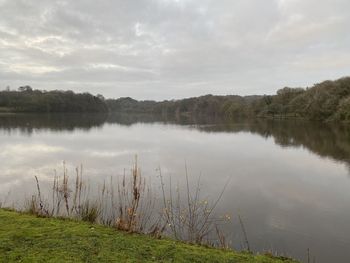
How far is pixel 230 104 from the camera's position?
96.0 m

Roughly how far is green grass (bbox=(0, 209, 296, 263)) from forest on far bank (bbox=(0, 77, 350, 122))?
45.3m

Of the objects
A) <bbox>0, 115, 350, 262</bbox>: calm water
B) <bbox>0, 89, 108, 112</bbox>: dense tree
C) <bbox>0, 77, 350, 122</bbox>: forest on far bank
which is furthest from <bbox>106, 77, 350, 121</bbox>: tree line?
<bbox>0, 89, 108, 112</bbox>: dense tree

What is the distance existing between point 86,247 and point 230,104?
93531 mm

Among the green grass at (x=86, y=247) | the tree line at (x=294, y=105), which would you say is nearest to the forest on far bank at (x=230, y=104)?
the tree line at (x=294, y=105)

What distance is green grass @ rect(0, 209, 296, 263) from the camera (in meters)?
4.11

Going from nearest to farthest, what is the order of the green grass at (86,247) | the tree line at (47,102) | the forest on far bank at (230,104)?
the green grass at (86,247) < the forest on far bank at (230,104) < the tree line at (47,102)

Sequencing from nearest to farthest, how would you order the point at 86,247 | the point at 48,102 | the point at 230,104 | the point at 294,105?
the point at 86,247 → the point at 294,105 → the point at 230,104 → the point at 48,102

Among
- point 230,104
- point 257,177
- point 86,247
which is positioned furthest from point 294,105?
point 86,247

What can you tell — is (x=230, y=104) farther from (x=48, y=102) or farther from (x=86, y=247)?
(x=86, y=247)

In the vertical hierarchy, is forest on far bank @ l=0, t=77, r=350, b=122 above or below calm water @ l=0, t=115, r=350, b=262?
above

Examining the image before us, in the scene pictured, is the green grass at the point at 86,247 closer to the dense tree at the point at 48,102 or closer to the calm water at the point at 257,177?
the calm water at the point at 257,177

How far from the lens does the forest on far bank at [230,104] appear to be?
51319 mm

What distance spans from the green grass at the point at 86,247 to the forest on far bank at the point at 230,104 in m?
45.3

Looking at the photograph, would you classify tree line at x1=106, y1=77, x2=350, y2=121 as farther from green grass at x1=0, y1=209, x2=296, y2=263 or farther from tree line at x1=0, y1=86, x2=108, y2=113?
green grass at x1=0, y1=209, x2=296, y2=263
